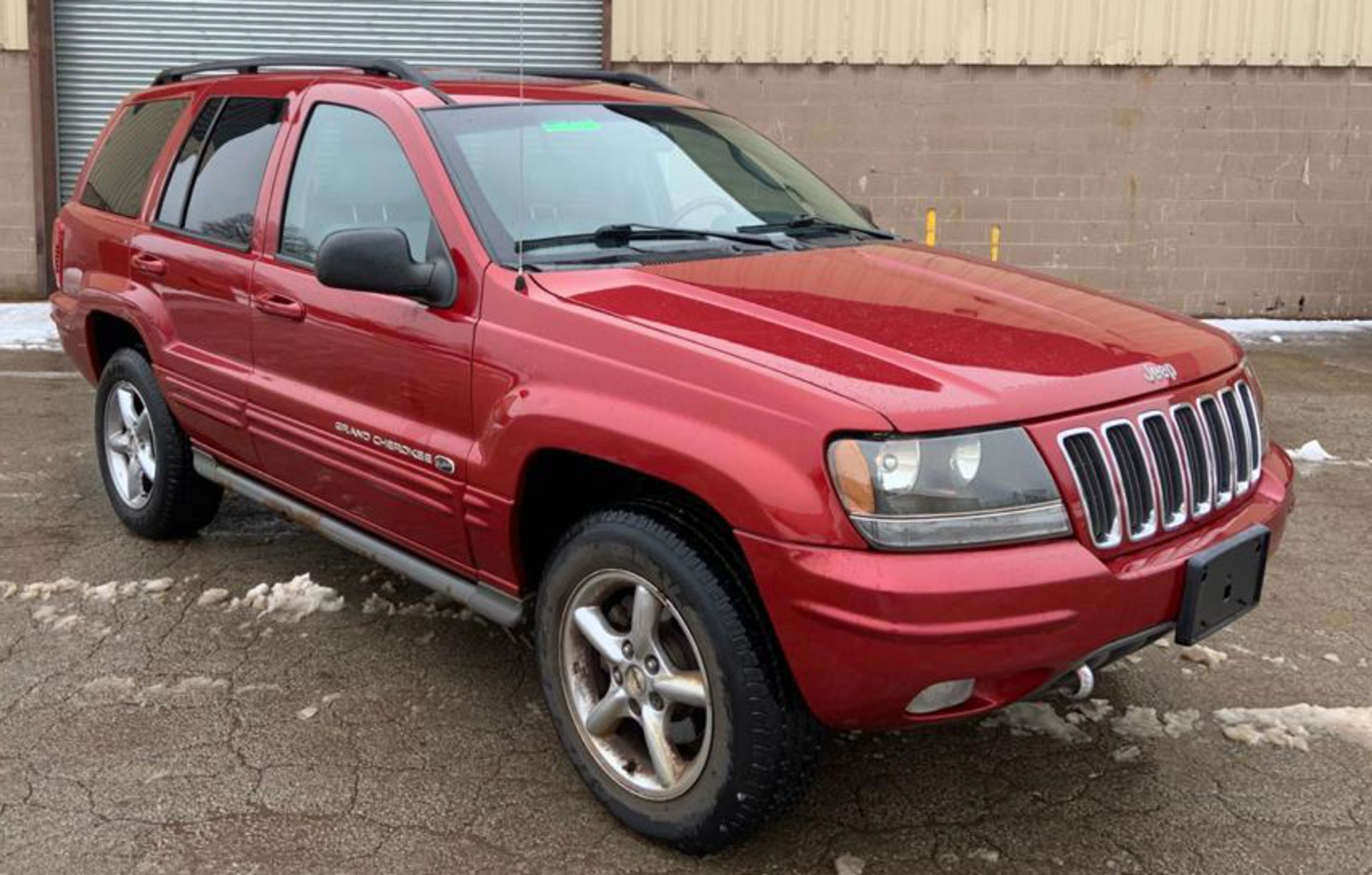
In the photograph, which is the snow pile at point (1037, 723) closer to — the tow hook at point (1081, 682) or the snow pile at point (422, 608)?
the tow hook at point (1081, 682)

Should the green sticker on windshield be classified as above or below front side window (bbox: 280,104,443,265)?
above

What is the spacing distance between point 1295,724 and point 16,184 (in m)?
11.3

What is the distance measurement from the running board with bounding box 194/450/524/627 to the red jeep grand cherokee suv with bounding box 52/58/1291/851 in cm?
2

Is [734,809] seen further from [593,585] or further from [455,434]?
[455,434]

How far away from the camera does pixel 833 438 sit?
8.72ft

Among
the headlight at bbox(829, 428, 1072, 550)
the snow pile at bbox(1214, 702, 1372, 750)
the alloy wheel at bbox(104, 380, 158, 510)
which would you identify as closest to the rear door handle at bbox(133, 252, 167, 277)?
the alloy wheel at bbox(104, 380, 158, 510)

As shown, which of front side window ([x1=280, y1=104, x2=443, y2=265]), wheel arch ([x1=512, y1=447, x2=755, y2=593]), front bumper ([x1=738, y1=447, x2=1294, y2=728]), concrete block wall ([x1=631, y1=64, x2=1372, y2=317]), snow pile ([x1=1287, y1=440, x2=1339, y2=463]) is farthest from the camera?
concrete block wall ([x1=631, y1=64, x2=1372, y2=317])

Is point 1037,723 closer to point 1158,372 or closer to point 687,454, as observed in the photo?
point 1158,372

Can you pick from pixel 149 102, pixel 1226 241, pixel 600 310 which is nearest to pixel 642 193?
pixel 600 310

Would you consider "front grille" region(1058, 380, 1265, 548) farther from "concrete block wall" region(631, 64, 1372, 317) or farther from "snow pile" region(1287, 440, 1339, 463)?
"concrete block wall" region(631, 64, 1372, 317)

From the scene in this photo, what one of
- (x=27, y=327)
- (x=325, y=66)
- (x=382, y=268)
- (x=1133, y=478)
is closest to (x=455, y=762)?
(x=382, y=268)

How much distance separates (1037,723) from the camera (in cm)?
374

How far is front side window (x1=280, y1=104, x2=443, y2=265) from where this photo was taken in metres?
3.78

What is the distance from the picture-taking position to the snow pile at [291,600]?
4.52m
